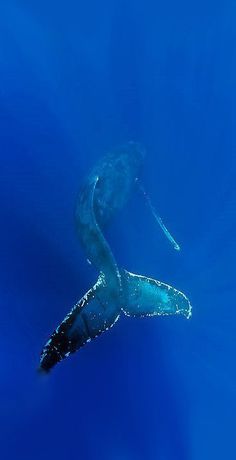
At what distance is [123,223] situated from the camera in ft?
25.9

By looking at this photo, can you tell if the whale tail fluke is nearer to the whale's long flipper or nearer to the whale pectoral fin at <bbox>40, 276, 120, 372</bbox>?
the whale pectoral fin at <bbox>40, 276, 120, 372</bbox>

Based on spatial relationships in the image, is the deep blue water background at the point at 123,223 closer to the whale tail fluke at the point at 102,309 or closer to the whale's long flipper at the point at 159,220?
the whale's long flipper at the point at 159,220

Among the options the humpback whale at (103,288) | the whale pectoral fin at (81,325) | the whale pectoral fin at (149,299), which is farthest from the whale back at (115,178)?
the whale pectoral fin at (81,325)

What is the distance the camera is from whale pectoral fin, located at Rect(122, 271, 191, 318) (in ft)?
21.0

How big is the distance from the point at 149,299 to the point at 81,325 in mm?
1227

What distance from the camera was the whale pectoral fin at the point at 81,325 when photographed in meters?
5.36

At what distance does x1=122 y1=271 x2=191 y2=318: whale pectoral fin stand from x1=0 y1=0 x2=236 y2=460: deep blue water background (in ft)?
2.92

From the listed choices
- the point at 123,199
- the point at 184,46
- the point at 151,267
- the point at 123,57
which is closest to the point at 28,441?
the point at 151,267

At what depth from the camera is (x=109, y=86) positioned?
8398mm

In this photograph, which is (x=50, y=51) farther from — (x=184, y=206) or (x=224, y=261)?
(x=224, y=261)

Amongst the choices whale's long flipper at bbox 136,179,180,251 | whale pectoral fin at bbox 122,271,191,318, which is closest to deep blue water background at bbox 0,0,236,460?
whale's long flipper at bbox 136,179,180,251

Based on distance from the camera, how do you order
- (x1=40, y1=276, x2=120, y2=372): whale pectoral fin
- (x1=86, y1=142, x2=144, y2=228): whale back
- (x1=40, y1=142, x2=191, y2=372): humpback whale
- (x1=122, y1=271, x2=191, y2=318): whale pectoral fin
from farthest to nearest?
(x1=86, y1=142, x2=144, y2=228): whale back
(x1=122, y1=271, x2=191, y2=318): whale pectoral fin
(x1=40, y1=142, x2=191, y2=372): humpback whale
(x1=40, y1=276, x2=120, y2=372): whale pectoral fin

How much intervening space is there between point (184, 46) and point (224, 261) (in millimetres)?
4008

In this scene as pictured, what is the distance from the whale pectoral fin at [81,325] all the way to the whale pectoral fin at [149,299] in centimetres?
34
